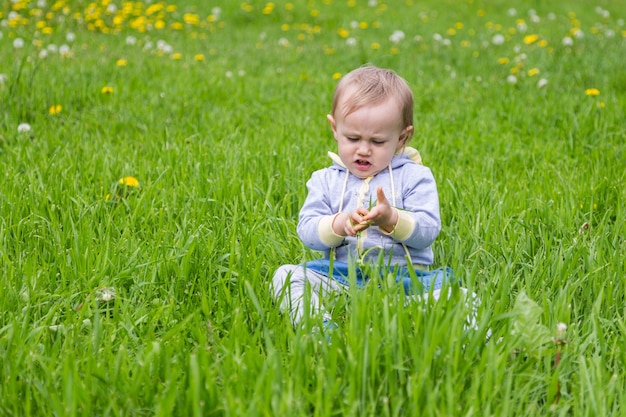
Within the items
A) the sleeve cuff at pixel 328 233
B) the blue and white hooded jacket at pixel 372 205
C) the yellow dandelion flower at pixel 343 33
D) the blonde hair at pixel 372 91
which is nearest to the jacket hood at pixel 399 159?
the blue and white hooded jacket at pixel 372 205

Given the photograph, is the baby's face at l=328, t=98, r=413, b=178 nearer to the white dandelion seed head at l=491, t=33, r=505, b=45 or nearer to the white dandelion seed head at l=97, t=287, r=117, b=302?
the white dandelion seed head at l=97, t=287, r=117, b=302

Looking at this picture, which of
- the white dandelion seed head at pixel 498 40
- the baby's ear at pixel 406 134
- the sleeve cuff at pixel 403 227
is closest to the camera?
the sleeve cuff at pixel 403 227

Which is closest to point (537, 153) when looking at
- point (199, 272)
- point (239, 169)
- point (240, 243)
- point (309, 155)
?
point (309, 155)

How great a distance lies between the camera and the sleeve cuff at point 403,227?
225 cm

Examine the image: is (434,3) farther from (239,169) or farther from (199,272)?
(199,272)

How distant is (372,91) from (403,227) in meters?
0.44

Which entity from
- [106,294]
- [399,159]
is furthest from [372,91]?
[106,294]

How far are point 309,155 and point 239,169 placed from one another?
15.2 inches

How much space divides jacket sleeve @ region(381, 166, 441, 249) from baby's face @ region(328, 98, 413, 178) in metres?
0.12

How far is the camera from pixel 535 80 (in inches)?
214

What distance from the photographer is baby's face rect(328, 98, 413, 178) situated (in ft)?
7.55

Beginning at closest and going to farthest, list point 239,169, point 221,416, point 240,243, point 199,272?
point 221,416
point 199,272
point 240,243
point 239,169

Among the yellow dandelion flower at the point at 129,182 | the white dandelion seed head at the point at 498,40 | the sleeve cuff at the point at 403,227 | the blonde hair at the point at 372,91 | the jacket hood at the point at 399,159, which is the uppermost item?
the blonde hair at the point at 372,91

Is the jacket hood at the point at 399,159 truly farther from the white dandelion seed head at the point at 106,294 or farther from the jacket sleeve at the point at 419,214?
the white dandelion seed head at the point at 106,294
